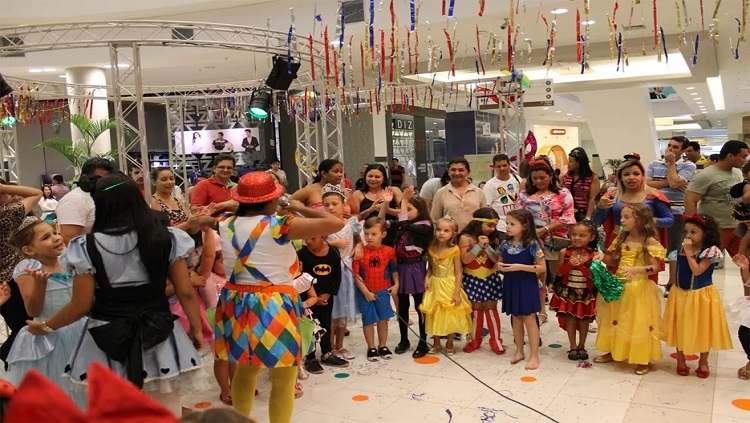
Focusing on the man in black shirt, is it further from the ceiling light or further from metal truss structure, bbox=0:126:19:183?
the ceiling light

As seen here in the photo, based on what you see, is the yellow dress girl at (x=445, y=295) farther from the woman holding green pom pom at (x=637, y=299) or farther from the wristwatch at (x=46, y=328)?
the wristwatch at (x=46, y=328)

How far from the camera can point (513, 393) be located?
3.94 metres

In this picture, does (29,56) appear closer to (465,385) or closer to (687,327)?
(465,385)

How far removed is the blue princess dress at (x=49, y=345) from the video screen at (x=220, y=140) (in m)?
14.2

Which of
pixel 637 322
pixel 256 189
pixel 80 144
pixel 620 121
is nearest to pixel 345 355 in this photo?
pixel 637 322

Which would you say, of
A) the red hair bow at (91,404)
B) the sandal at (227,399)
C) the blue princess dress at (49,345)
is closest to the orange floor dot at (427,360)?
the sandal at (227,399)

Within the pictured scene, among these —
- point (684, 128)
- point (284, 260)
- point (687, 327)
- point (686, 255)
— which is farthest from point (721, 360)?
point (684, 128)

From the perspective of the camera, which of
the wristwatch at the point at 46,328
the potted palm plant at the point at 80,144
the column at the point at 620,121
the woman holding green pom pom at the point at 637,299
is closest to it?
the wristwatch at the point at 46,328

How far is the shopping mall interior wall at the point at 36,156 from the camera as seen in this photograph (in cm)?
1561

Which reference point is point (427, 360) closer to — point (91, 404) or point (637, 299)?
point (637, 299)

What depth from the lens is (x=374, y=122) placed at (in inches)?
630

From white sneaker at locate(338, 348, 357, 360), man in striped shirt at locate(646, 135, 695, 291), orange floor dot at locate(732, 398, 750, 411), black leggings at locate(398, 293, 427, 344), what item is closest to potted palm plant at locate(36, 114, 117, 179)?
white sneaker at locate(338, 348, 357, 360)

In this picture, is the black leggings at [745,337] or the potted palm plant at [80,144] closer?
the black leggings at [745,337]

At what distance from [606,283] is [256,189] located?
2524mm
